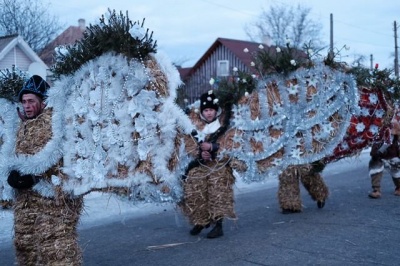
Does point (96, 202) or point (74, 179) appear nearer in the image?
point (74, 179)

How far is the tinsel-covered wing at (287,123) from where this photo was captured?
259 inches

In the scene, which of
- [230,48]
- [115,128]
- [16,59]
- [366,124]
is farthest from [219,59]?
[115,128]

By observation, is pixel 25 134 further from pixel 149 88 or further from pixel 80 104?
pixel 149 88

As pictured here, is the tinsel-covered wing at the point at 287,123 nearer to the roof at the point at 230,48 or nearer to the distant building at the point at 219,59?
the distant building at the point at 219,59

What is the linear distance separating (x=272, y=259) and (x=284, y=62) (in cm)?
245

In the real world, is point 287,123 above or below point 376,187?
above

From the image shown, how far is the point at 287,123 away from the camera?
668 centimetres

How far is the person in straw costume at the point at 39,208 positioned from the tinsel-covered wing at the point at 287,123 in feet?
8.41

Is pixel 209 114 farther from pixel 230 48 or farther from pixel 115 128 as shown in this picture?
pixel 230 48

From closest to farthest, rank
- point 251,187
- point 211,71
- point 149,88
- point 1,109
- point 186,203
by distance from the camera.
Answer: point 149,88
point 1,109
point 186,203
point 251,187
point 211,71

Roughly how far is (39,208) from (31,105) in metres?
0.91

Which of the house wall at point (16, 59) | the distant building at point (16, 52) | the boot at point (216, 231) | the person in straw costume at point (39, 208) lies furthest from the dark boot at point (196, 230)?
the house wall at point (16, 59)

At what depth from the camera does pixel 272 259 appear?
5.71 m

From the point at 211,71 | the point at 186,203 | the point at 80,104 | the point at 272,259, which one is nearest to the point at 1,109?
the point at 80,104
